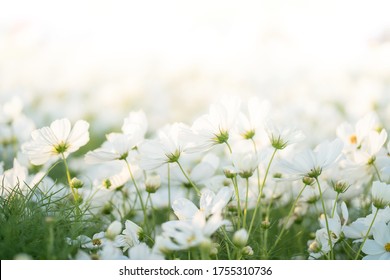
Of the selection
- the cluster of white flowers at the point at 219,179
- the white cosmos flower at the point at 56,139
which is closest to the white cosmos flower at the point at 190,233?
the cluster of white flowers at the point at 219,179

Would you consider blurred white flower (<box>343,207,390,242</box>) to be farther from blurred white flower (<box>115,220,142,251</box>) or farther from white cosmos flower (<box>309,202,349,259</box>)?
blurred white flower (<box>115,220,142,251</box>)

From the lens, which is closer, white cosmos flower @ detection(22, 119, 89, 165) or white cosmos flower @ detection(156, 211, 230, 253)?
white cosmos flower @ detection(156, 211, 230, 253)

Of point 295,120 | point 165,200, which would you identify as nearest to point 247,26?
point 295,120

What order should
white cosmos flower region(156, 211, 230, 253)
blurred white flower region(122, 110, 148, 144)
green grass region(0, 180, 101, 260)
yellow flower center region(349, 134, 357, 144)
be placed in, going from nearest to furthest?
white cosmos flower region(156, 211, 230, 253) → green grass region(0, 180, 101, 260) → blurred white flower region(122, 110, 148, 144) → yellow flower center region(349, 134, 357, 144)

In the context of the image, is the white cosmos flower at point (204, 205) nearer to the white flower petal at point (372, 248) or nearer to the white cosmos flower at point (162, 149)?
the white cosmos flower at point (162, 149)

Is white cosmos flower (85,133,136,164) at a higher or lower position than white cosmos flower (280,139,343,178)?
higher

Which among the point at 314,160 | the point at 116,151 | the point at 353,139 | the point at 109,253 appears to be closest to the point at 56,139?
the point at 116,151

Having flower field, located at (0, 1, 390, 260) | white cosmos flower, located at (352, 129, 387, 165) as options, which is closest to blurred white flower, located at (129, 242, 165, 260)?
flower field, located at (0, 1, 390, 260)
